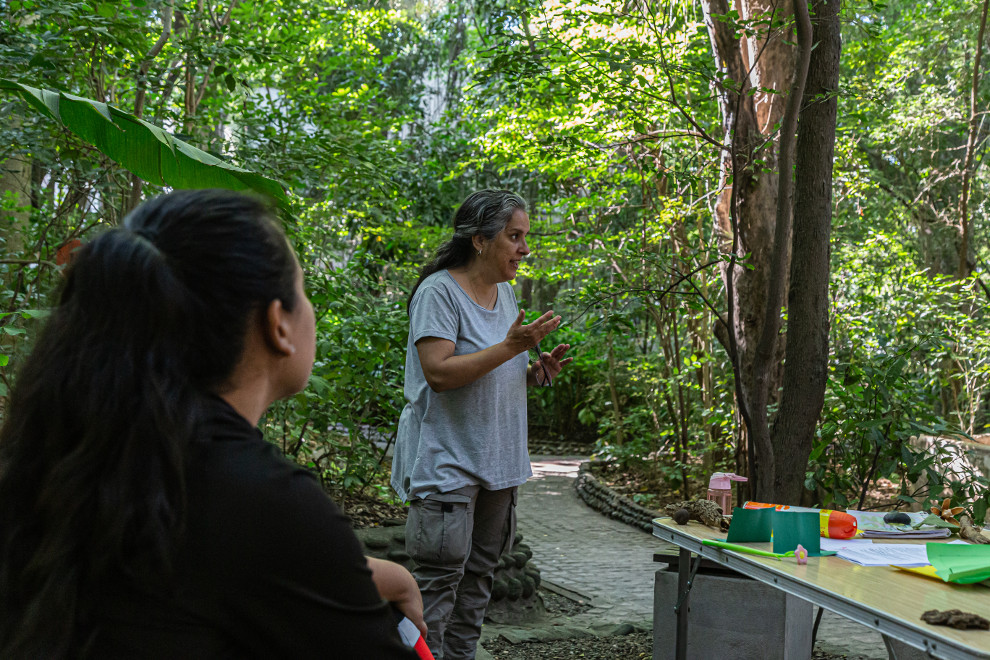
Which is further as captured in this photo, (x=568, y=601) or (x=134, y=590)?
(x=568, y=601)

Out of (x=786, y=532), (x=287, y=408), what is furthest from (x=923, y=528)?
(x=287, y=408)

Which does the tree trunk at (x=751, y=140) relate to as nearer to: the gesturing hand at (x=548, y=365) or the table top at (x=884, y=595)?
the gesturing hand at (x=548, y=365)

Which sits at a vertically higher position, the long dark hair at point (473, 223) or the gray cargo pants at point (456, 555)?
the long dark hair at point (473, 223)

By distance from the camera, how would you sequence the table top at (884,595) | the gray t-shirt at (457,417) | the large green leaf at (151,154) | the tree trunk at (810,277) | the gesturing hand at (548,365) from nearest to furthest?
1. the table top at (884,595)
2. the large green leaf at (151,154)
3. the gray t-shirt at (457,417)
4. the gesturing hand at (548,365)
5. the tree trunk at (810,277)

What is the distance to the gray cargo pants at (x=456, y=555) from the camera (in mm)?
2752

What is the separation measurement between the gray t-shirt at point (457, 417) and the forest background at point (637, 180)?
2.07 feet

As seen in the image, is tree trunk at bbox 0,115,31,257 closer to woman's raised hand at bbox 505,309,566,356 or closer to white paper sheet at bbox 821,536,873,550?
woman's raised hand at bbox 505,309,566,356

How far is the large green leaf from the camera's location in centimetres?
256

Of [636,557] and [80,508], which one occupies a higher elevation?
[80,508]

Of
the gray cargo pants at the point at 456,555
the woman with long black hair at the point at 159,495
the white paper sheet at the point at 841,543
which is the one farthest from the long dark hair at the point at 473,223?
the woman with long black hair at the point at 159,495

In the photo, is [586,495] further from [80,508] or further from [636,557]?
[80,508]

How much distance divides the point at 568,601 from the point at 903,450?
2.51m

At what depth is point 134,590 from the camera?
37.8 inches

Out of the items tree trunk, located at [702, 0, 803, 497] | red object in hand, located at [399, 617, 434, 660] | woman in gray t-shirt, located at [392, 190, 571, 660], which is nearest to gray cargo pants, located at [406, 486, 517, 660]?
woman in gray t-shirt, located at [392, 190, 571, 660]
